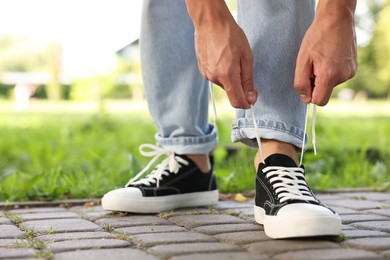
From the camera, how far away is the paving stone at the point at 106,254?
1.65 m

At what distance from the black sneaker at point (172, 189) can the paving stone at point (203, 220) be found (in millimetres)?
160

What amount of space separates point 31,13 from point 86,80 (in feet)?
19.4

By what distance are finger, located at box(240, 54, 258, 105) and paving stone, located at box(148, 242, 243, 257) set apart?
0.42 metres

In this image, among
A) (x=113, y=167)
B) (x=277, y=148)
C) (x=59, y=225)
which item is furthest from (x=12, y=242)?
(x=113, y=167)

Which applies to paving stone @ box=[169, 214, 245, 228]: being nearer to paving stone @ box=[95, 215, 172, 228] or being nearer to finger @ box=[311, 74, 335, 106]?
paving stone @ box=[95, 215, 172, 228]

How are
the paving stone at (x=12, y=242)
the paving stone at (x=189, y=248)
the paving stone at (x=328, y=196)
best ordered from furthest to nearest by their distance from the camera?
the paving stone at (x=328, y=196), the paving stone at (x=12, y=242), the paving stone at (x=189, y=248)

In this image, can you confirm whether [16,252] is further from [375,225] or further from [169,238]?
[375,225]

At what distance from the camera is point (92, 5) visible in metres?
9.73

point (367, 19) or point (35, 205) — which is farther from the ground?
point (367, 19)

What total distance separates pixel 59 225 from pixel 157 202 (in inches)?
15.2

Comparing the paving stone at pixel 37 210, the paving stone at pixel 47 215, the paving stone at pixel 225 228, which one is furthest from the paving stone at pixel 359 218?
the paving stone at pixel 37 210

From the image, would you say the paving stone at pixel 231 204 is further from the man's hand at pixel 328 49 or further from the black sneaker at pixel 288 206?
the man's hand at pixel 328 49

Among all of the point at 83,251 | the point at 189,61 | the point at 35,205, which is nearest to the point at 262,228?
the point at 83,251

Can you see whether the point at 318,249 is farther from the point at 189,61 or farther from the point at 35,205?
the point at 35,205
